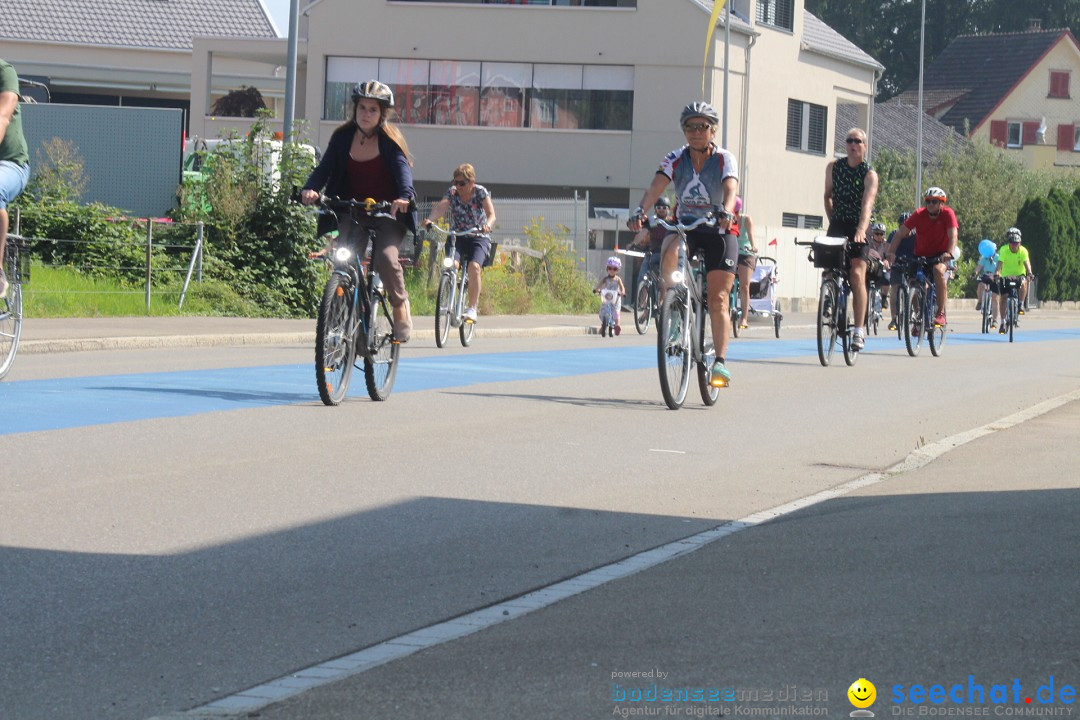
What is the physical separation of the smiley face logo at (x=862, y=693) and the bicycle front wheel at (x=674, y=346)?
22.9 ft

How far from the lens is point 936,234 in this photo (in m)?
19.2

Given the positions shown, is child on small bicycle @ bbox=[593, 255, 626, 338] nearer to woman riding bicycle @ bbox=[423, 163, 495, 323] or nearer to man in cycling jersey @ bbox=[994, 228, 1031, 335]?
woman riding bicycle @ bbox=[423, 163, 495, 323]

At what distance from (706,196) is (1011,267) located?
1770 cm

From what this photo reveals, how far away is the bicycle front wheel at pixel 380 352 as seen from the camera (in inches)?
429

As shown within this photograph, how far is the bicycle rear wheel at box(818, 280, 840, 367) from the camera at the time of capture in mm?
16688

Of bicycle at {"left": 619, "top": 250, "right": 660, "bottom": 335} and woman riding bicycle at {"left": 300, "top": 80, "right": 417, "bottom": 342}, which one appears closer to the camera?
woman riding bicycle at {"left": 300, "top": 80, "right": 417, "bottom": 342}

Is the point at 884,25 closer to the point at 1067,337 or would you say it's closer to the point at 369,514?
the point at 1067,337

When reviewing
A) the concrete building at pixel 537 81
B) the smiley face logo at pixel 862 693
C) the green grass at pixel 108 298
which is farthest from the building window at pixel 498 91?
the smiley face logo at pixel 862 693

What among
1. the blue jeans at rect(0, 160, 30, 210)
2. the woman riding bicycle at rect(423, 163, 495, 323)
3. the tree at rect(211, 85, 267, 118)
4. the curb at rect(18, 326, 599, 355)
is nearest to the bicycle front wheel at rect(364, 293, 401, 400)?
the blue jeans at rect(0, 160, 30, 210)

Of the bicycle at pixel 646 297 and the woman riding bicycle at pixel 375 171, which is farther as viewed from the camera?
the bicycle at pixel 646 297

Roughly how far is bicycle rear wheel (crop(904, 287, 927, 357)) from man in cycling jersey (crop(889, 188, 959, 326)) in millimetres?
248

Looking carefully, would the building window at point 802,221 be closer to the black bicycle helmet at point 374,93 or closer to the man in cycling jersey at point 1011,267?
the man in cycling jersey at point 1011,267

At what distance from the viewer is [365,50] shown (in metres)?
46.1

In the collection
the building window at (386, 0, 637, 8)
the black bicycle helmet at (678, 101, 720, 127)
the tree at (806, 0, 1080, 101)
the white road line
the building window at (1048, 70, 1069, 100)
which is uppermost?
the tree at (806, 0, 1080, 101)
